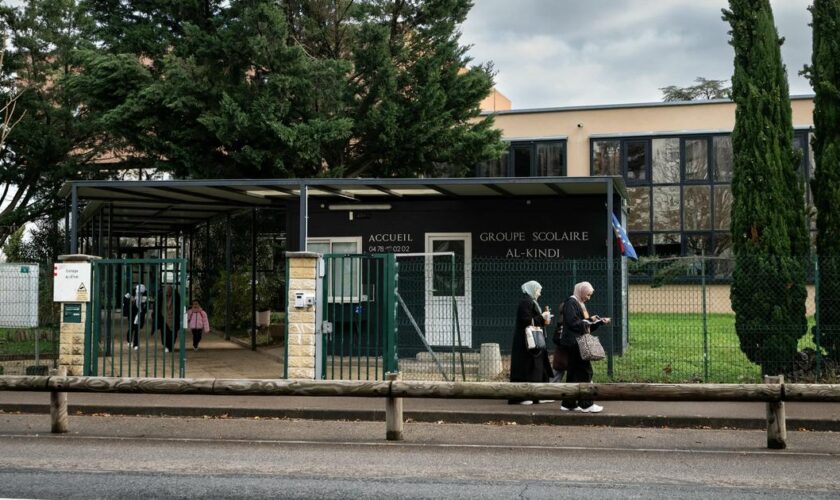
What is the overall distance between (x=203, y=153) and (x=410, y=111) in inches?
225

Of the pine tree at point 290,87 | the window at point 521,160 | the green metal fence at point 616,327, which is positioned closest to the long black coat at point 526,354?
the green metal fence at point 616,327

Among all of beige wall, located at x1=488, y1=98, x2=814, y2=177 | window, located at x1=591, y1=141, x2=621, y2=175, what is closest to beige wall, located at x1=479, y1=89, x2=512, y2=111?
beige wall, located at x1=488, y1=98, x2=814, y2=177

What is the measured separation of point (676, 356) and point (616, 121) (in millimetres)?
18725

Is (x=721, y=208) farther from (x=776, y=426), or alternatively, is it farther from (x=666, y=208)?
(x=776, y=426)

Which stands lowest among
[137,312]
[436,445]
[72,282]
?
[436,445]

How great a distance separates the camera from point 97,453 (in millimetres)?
9242

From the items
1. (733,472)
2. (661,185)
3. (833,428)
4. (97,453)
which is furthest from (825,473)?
(661,185)

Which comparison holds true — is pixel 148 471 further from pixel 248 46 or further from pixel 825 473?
pixel 248 46

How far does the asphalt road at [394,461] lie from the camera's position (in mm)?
7453

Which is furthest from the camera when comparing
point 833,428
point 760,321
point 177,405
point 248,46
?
point 248,46

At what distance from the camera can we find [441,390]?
10055 mm

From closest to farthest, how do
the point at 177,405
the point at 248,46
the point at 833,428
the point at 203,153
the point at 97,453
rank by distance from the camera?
1. the point at 97,453
2. the point at 833,428
3. the point at 177,405
4. the point at 248,46
5. the point at 203,153

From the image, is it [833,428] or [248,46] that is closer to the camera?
[833,428]


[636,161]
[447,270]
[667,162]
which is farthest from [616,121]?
[447,270]
